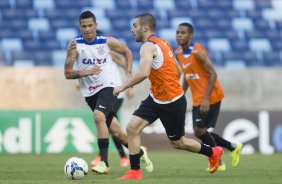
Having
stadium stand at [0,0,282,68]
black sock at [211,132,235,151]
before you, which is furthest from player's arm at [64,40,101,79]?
stadium stand at [0,0,282,68]

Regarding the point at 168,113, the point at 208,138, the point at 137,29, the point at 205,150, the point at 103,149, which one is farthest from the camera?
the point at 208,138

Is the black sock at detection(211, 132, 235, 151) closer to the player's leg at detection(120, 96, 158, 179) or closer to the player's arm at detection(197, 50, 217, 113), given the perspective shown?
the player's arm at detection(197, 50, 217, 113)

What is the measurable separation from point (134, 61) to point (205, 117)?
7706mm

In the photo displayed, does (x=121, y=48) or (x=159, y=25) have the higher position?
(x=159, y=25)

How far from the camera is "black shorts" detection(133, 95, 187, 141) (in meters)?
9.02

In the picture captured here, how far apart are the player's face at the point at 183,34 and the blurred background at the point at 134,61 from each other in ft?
17.8

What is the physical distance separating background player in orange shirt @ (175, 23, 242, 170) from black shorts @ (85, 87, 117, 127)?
1.56 metres

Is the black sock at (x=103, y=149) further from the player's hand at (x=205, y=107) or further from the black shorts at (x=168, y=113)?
the player's hand at (x=205, y=107)

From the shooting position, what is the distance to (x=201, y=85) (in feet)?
37.7

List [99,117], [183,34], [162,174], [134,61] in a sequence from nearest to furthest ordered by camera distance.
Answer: [162,174], [99,117], [183,34], [134,61]

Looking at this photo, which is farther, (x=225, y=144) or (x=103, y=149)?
(x=225, y=144)

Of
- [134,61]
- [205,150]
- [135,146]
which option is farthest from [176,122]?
[134,61]

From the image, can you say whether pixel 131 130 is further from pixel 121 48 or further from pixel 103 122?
pixel 121 48

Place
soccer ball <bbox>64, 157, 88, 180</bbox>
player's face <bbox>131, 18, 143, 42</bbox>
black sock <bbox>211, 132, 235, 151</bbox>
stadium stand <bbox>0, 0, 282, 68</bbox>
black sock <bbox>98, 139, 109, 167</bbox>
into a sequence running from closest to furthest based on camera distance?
soccer ball <bbox>64, 157, 88, 180</bbox>
player's face <bbox>131, 18, 143, 42</bbox>
black sock <bbox>98, 139, 109, 167</bbox>
black sock <bbox>211, 132, 235, 151</bbox>
stadium stand <bbox>0, 0, 282, 68</bbox>
